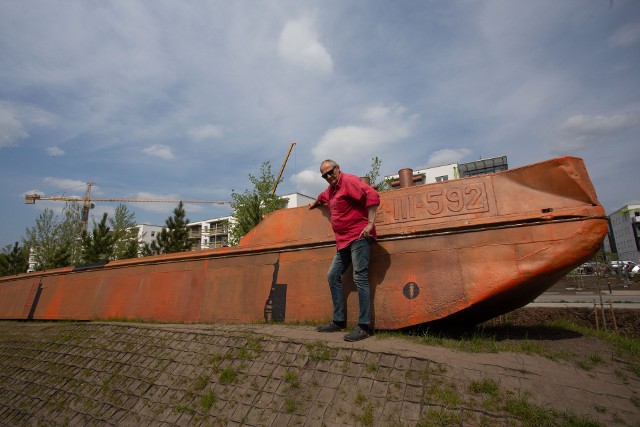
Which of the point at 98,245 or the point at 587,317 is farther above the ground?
the point at 98,245

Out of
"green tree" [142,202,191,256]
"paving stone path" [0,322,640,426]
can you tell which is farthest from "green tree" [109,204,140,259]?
"paving stone path" [0,322,640,426]

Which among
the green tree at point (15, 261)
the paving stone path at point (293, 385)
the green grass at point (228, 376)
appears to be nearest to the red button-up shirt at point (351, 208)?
the paving stone path at point (293, 385)

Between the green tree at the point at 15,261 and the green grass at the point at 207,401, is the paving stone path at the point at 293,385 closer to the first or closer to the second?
the green grass at the point at 207,401

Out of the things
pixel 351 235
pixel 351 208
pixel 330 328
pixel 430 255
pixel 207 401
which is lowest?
pixel 207 401

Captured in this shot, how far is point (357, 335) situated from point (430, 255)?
1.27 m

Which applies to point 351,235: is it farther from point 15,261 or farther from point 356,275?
point 15,261

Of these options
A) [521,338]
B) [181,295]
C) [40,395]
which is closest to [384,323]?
[521,338]

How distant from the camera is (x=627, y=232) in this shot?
7662 cm

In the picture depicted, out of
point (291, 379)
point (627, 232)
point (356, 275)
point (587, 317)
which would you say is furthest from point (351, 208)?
point (627, 232)

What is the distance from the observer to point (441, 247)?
4.12 metres

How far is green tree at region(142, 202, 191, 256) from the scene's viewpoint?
31266 millimetres

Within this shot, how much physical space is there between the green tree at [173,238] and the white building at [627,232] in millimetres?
76965

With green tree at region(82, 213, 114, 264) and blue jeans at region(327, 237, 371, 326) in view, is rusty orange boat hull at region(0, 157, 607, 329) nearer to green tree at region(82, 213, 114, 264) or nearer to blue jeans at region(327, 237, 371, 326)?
blue jeans at region(327, 237, 371, 326)

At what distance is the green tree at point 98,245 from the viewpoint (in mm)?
27452
